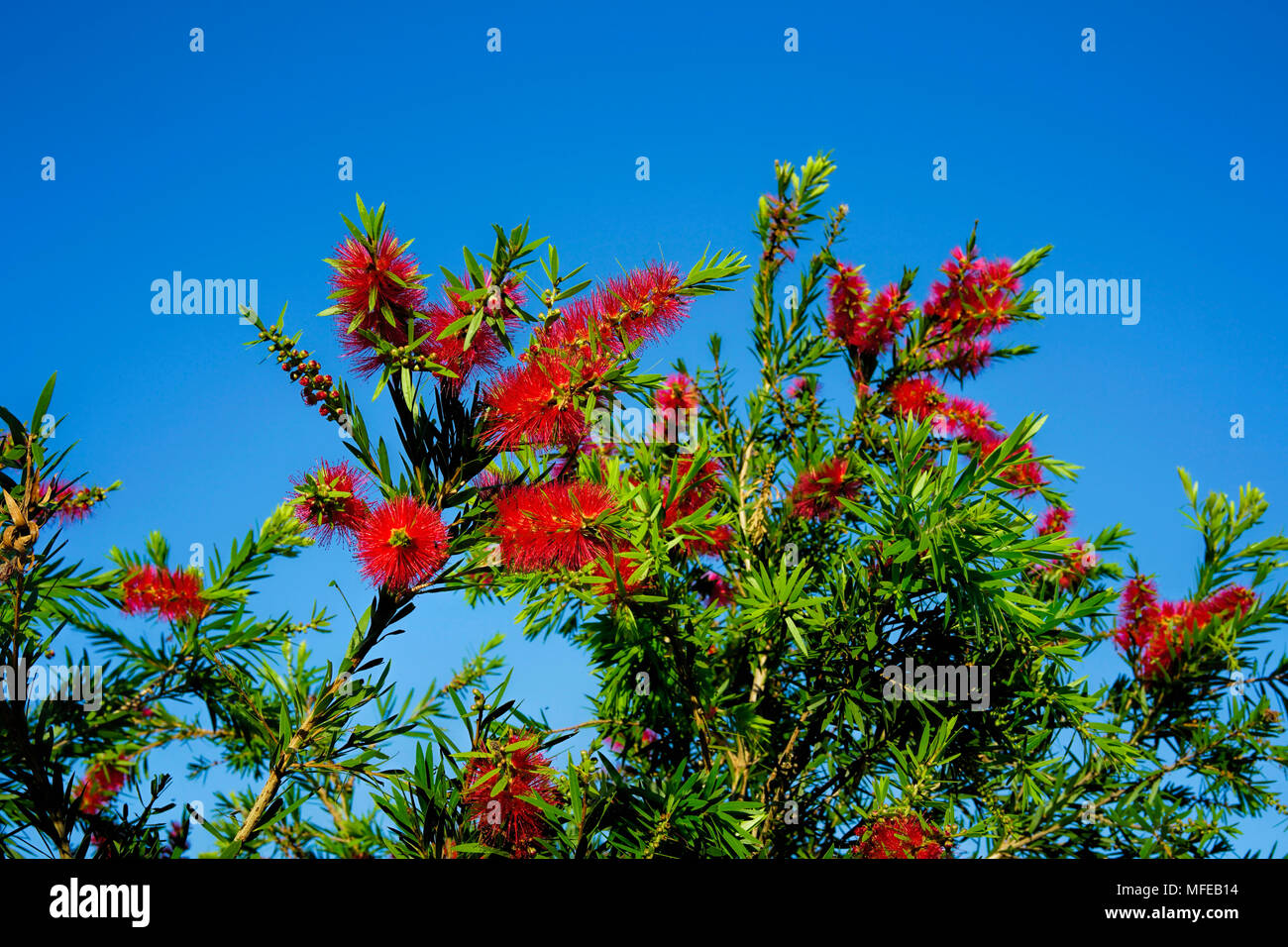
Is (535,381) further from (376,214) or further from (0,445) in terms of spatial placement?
(0,445)

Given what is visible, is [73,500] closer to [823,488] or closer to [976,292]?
[823,488]

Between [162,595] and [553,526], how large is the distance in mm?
2000

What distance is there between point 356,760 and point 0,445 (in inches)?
43.8

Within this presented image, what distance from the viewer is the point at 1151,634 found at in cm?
339

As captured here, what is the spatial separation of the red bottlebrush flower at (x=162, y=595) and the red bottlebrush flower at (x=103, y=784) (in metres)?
0.67

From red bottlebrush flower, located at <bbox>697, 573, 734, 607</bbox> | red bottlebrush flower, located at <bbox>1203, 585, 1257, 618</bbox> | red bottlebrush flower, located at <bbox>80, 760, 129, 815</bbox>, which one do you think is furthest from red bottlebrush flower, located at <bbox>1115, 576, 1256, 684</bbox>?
red bottlebrush flower, located at <bbox>80, 760, 129, 815</bbox>

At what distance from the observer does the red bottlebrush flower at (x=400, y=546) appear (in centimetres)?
165

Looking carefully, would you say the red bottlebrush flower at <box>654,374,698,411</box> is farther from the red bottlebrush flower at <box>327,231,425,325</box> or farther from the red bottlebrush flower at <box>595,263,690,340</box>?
the red bottlebrush flower at <box>327,231,425,325</box>

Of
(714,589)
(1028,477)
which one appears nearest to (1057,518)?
(1028,477)

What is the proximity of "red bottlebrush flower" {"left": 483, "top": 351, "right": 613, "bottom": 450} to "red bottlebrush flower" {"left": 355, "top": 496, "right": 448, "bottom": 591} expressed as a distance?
0.84 ft

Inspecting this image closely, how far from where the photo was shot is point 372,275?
1.77 metres
